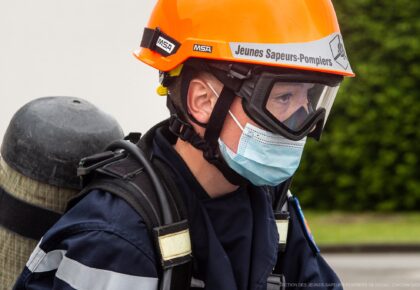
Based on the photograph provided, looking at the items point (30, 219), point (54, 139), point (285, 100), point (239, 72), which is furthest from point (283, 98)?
point (30, 219)

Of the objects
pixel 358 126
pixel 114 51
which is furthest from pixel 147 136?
pixel 358 126

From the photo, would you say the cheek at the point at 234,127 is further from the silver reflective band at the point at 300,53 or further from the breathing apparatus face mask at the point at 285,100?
the silver reflective band at the point at 300,53

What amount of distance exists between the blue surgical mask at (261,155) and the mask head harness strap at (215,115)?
0.08 ft

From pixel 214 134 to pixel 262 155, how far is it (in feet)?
0.45

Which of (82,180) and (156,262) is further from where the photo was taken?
(82,180)

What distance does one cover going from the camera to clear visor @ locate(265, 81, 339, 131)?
2475mm

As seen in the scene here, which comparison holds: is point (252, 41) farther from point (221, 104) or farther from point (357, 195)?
point (357, 195)

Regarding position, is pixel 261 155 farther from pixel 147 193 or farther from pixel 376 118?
pixel 376 118

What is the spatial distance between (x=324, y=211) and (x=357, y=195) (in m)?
0.68

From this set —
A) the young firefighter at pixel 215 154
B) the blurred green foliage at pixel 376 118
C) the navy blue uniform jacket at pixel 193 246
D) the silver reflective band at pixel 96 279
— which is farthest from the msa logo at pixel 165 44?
the blurred green foliage at pixel 376 118

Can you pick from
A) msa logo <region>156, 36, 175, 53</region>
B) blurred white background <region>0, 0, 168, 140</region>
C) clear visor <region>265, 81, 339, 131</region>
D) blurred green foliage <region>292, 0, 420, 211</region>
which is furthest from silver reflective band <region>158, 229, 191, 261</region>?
blurred green foliage <region>292, 0, 420, 211</region>

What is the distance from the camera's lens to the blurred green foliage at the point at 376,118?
1397 centimetres

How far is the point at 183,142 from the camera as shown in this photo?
8.63ft

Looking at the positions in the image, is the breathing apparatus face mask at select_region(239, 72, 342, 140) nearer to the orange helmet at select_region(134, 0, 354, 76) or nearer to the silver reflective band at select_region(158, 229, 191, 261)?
the orange helmet at select_region(134, 0, 354, 76)
